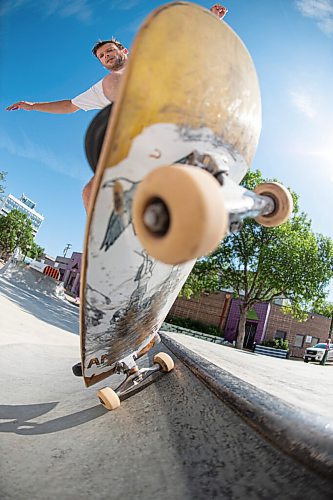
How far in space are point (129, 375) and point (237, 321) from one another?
76.4 feet

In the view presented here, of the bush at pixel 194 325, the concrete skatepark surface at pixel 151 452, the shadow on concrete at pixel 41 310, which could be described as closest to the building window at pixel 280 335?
the bush at pixel 194 325

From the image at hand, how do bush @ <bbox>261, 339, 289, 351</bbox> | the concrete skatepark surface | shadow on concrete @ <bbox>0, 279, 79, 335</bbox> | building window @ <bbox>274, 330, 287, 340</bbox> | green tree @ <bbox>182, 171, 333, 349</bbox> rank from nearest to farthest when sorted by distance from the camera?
the concrete skatepark surface < shadow on concrete @ <bbox>0, 279, 79, 335</bbox> < green tree @ <bbox>182, 171, 333, 349</bbox> < bush @ <bbox>261, 339, 289, 351</bbox> < building window @ <bbox>274, 330, 287, 340</bbox>

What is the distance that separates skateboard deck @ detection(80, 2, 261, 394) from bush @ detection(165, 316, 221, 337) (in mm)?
21986

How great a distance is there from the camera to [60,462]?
106cm

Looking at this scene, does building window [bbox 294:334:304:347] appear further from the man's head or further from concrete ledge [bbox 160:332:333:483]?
the man's head

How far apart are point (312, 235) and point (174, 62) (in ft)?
53.8

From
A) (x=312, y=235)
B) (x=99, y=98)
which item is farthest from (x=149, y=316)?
(x=312, y=235)

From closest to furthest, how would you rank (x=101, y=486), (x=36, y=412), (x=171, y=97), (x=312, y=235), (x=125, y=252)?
1. (x=101, y=486)
2. (x=171, y=97)
3. (x=125, y=252)
4. (x=36, y=412)
5. (x=312, y=235)

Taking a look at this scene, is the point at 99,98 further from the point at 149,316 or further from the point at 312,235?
the point at 312,235

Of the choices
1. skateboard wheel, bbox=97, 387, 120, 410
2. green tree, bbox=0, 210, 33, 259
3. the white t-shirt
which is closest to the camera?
skateboard wheel, bbox=97, 387, 120, 410

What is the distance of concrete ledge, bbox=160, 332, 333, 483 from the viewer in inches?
28.6

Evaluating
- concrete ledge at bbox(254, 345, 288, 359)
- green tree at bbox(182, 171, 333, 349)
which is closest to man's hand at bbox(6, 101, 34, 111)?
green tree at bbox(182, 171, 333, 349)

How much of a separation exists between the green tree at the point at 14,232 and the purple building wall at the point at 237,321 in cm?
3249

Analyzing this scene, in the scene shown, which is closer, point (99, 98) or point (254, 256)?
point (99, 98)
